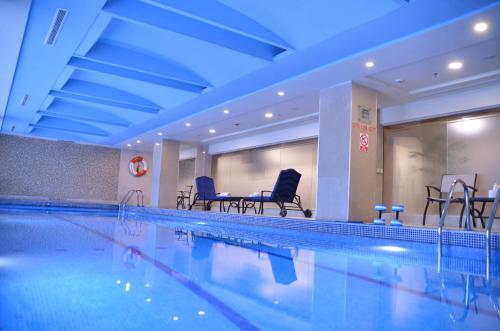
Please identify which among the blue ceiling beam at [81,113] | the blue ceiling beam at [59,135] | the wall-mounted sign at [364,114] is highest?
the blue ceiling beam at [81,113]

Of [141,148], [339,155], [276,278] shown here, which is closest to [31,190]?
[141,148]

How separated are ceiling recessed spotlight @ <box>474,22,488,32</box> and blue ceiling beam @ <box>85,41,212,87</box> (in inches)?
175

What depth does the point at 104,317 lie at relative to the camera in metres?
1.55

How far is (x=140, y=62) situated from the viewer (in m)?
6.70

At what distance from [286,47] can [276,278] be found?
3669 mm

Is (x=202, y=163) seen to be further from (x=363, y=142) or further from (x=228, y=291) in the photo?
(x=228, y=291)

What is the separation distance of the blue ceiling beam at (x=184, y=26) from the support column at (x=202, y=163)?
8771 mm

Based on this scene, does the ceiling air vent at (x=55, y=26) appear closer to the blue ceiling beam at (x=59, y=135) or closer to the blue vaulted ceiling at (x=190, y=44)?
the blue vaulted ceiling at (x=190, y=44)

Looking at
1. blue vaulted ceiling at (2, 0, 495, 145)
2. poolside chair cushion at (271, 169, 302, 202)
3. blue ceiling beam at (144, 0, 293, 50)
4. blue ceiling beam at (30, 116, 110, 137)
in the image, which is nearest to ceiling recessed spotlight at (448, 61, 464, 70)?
blue vaulted ceiling at (2, 0, 495, 145)

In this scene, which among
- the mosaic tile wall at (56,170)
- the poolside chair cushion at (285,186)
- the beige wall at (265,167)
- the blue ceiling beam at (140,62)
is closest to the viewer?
the blue ceiling beam at (140,62)

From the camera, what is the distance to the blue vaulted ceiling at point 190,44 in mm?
4609

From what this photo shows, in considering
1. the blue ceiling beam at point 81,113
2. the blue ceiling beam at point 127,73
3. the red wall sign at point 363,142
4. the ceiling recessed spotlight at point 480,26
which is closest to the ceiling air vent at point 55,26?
the blue ceiling beam at point 127,73

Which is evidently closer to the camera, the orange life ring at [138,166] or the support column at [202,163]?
the support column at [202,163]

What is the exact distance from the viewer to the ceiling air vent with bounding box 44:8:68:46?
4875 millimetres
